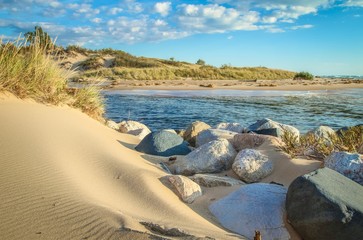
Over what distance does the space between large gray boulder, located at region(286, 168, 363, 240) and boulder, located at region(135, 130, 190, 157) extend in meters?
3.37

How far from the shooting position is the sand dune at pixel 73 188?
304 centimetres

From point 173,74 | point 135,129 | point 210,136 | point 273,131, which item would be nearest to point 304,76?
point 173,74

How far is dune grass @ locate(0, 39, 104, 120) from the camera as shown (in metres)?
7.02

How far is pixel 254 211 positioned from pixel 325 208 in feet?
2.65

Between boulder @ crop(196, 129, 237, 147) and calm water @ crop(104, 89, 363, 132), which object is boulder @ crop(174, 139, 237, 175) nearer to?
boulder @ crop(196, 129, 237, 147)

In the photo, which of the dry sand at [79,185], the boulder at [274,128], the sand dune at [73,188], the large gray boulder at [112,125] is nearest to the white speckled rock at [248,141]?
the dry sand at [79,185]

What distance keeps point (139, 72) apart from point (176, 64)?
464 inches

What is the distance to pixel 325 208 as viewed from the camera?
354cm

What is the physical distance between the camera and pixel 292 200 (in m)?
3.87

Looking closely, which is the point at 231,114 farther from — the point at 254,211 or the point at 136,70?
the point at 136,70

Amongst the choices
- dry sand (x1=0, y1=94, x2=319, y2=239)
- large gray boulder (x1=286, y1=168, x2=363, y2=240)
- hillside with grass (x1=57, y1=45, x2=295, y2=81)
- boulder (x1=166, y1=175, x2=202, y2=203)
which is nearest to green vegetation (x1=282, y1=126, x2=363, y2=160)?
dry sand (x1=0, y1=94, x2=319, y2=239)

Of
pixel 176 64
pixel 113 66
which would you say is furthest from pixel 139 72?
pixel 176 64

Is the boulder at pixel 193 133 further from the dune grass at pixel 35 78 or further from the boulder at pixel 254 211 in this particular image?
the boulder at pixel 254 211

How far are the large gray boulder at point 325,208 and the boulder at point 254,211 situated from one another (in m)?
0.20
